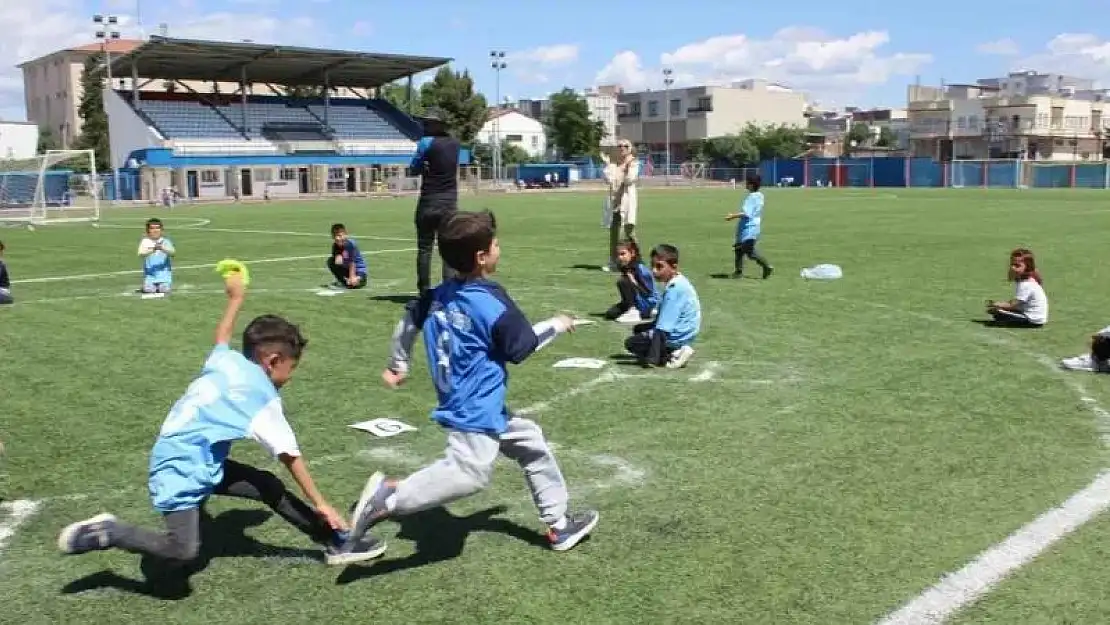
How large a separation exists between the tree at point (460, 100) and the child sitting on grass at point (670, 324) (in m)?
90.7

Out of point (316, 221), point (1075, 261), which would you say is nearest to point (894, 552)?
point (1075, 261)

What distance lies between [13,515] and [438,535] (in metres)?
2.30

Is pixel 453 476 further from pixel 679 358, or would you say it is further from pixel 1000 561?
pixel 679 358

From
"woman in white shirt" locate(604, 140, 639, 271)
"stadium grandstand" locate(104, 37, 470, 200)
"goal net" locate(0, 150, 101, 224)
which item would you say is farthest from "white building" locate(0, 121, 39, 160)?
"woman in white shirt" locate(604, 140, 639, 271)

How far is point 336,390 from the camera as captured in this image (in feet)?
25.8

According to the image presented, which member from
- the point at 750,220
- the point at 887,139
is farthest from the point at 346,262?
the point at 887,139

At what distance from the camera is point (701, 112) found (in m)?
129

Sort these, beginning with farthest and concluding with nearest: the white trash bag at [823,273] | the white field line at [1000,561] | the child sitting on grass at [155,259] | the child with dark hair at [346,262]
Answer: the white trash bag at [823,273] < the child with dark hair at [346,262] < the child sitting on grass at [155,259] < the white field line at [1000,561]

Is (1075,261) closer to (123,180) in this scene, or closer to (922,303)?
(922,303)

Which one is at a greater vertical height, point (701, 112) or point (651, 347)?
point (701, 112)

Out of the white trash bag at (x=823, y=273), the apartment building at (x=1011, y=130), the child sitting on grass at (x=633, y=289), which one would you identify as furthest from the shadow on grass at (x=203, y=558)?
the apartment building at (x=1011, y=130)

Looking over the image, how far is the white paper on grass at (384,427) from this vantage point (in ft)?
21.8

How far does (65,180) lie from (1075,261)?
47.3 m

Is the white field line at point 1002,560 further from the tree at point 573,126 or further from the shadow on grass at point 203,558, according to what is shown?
the tree at point 573,126
